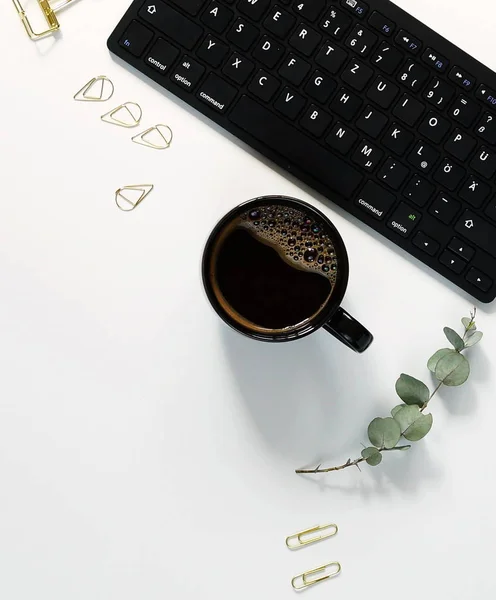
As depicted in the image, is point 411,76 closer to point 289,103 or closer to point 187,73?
point 289,103

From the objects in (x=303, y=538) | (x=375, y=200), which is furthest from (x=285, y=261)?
(x=303, y=538)

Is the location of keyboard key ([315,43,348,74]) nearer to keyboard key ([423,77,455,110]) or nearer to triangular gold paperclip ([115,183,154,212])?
keyboard key ([423,77,455,110])

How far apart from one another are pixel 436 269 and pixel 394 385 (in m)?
0.16

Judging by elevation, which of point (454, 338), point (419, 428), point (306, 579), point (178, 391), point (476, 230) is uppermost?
point (476, 230)

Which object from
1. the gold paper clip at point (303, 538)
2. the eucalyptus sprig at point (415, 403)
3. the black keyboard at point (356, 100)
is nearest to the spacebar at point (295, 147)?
the black keyboard at point (356, 100)

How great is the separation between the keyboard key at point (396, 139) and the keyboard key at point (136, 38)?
→ 31cm

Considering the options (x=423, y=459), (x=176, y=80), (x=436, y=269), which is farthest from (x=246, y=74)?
(x=423, y=459)

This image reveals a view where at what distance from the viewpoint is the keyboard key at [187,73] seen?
737mm

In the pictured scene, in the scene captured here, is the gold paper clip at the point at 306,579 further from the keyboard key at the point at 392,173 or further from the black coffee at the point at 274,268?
the keyboard key at the point at 392,173

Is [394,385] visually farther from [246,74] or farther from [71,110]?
[71,110]

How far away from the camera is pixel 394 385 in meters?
0.81

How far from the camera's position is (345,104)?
0.75 metres

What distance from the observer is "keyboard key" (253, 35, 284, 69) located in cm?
74

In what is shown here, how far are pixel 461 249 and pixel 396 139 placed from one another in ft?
0.53
